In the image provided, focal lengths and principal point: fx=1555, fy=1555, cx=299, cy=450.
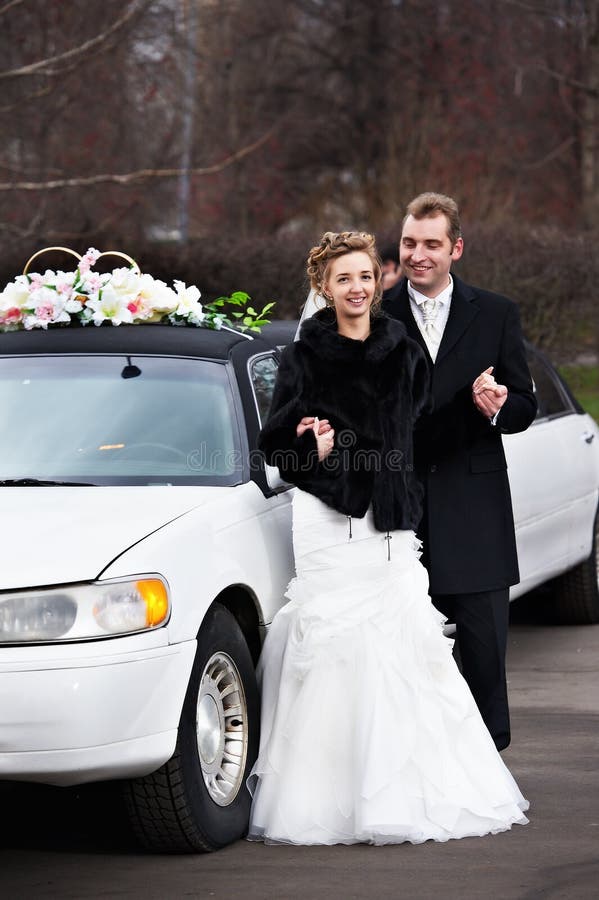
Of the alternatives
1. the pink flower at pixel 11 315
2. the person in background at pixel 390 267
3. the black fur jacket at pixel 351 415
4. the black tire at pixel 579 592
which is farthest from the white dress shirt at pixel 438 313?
the person in background at pixel 390 267

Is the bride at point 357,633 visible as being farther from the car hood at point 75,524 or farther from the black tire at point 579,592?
the black tire at point 579,592

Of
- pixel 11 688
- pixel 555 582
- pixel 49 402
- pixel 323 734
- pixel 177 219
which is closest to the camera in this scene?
pixel 11 688

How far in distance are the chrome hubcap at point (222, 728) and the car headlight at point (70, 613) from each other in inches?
16.4

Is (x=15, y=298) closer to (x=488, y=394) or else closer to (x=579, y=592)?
(x=488, y=394)

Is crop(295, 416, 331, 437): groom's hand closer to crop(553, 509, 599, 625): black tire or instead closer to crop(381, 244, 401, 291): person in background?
crop(553, 509, 599, 625): black tire

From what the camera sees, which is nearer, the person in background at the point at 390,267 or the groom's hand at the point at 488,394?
the groom's hand at the point at 488,394

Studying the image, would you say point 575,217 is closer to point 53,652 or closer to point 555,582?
point 555,582

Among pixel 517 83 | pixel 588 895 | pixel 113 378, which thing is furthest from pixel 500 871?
pixel 517 83

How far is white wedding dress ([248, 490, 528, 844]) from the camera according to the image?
4676 mm

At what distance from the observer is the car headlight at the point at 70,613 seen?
163 inches

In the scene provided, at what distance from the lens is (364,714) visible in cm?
471

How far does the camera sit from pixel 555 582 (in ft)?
27.7

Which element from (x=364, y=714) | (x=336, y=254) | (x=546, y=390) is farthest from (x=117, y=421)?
(x=546, y=390)

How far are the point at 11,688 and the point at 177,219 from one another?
27.7 m
